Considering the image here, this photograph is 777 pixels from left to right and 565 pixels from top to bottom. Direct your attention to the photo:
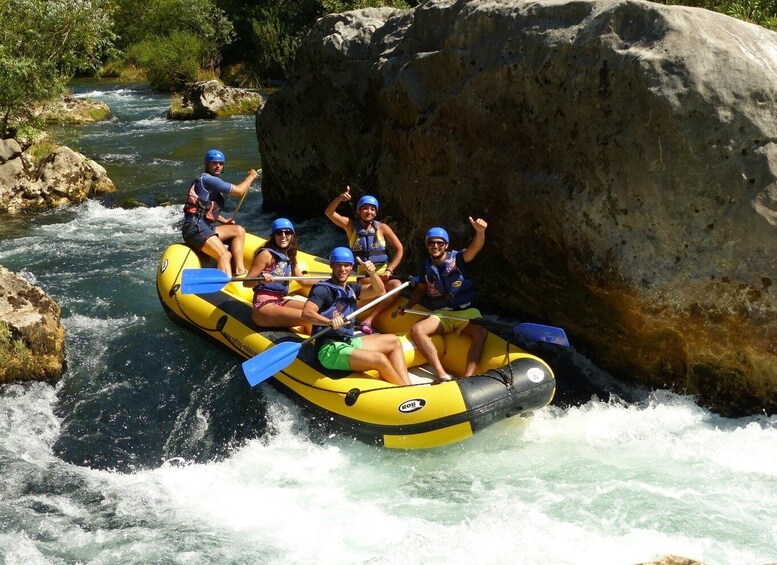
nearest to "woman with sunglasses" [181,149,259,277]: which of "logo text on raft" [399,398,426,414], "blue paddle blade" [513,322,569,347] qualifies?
"logo text on raft" [399,398,426,414]

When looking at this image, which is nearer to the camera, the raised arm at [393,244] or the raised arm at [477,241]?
the raised arm at [477,241]

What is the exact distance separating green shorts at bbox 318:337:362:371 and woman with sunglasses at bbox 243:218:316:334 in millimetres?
639

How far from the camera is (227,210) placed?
11.8 m

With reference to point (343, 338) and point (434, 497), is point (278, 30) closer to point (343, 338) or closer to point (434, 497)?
point (343, 338)

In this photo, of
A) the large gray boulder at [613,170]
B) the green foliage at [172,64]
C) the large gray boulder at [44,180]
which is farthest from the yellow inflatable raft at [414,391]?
the green foliage at [172,64]

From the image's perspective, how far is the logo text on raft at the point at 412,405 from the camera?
17.7 ft

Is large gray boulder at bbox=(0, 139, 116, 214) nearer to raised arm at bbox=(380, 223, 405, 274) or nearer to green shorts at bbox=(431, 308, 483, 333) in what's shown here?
raised arm at bbox=(380, 223, 405, 274)

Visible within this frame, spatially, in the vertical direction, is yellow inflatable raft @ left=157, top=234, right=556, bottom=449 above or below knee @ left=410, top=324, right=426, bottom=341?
below

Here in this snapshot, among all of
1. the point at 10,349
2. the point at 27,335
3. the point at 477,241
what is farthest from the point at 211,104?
the point at 477,241

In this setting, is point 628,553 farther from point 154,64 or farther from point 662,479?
point 154,64

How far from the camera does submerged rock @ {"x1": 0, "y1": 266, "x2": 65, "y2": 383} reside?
6250mm

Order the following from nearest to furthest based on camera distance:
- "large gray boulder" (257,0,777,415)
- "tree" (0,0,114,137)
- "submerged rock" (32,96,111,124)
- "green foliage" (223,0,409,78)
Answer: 1. "large gray boulder" (257,0,777,415)
2. "tree" (0,0,114,137)
3. "submerged rock" (32,96,111,124)
4. "green foliage" (223,0,409,78)

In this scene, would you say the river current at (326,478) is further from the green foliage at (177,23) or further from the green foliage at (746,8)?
the green foliage at (177,23)

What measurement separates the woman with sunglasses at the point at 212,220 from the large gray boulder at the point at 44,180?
5.07 meters
